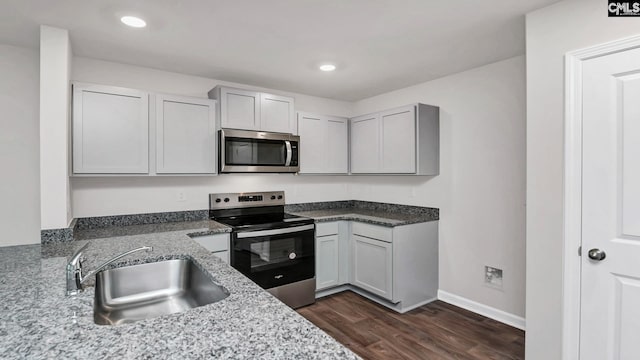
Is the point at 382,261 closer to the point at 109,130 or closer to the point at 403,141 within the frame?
the point at 403,141

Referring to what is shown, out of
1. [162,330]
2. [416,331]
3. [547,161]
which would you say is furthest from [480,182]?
[162,330]

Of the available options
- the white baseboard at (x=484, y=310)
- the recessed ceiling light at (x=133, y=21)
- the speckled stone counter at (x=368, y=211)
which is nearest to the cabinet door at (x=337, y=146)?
the speckled stone counter at (x=368, y=211)

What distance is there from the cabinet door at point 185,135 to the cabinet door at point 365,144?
1.70 metres

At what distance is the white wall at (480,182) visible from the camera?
2789 millimetres

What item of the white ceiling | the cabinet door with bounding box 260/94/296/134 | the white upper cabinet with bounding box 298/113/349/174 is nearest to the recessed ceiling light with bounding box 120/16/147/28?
the white ceiling

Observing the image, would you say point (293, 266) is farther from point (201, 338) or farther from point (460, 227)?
point (201, 338)

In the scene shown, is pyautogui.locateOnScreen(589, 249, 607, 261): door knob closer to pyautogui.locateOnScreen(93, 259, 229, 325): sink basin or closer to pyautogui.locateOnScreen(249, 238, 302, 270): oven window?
pyautogui.locateOnScreen(93, 259, 229, 325): sink basin

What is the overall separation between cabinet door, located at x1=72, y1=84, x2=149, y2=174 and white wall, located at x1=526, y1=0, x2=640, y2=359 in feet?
9.51

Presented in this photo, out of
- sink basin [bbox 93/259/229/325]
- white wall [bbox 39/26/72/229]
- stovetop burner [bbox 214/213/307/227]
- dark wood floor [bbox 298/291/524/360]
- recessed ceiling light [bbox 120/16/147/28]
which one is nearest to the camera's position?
sink basin [bbox 93/259/229/325]

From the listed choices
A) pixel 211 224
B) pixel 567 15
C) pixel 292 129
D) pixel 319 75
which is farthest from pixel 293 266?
pixel 567 15

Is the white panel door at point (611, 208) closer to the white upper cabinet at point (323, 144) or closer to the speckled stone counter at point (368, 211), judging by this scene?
the speckled stone counter at point (368, 211)

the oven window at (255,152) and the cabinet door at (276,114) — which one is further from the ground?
the cabinet door at (276,114)

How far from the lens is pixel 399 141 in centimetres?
340

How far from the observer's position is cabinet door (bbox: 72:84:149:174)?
8.13 feet
